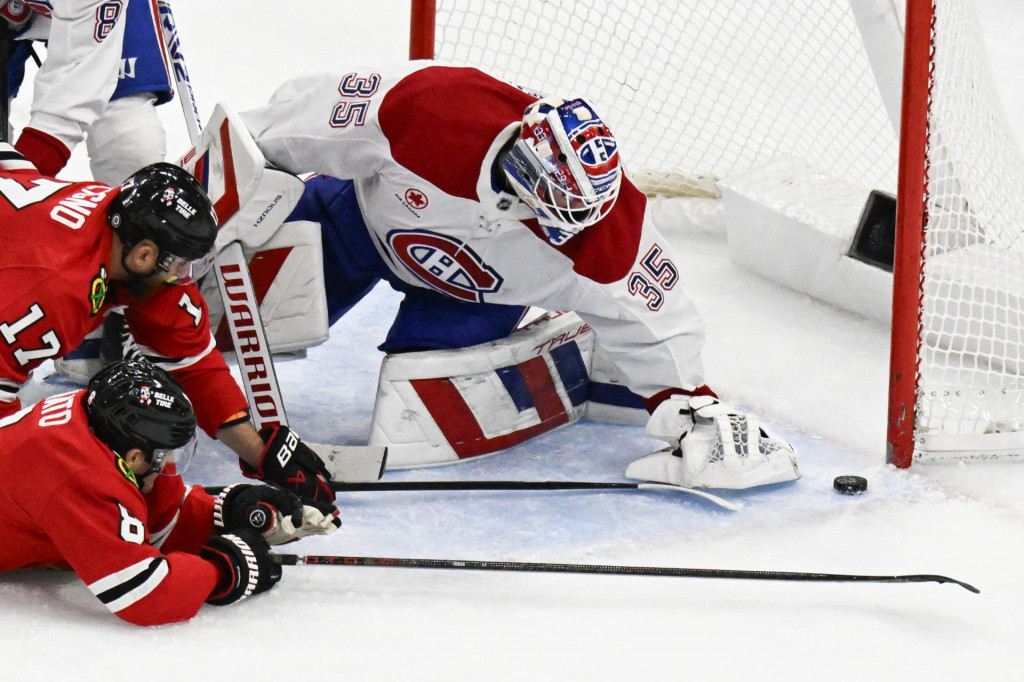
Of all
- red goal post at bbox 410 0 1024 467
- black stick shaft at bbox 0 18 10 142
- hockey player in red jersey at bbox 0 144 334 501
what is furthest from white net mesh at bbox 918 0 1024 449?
black stick shaft at bbox 0 18 10 142

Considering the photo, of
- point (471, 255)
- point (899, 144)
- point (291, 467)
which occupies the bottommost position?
point (291, 467)

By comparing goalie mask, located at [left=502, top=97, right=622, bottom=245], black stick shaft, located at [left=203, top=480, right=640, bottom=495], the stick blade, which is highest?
goalie mask, located at [left=502, top=97, right=622, bottom=245]

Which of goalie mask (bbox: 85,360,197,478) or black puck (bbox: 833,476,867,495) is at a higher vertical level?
goalie mask (bbox: 85,360,197,478)

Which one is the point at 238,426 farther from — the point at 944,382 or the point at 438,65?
the point at 944,382

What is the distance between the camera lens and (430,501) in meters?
3.01

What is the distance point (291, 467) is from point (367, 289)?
80 centimetres

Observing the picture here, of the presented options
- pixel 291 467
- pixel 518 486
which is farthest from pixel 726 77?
pixel 291 467

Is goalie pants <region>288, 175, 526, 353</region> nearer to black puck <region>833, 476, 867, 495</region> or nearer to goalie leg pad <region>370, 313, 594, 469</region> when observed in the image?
goalie leg pad <region>370, 313, 594, 469</region>

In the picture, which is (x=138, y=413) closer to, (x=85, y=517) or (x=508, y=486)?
(x=85, y=517)

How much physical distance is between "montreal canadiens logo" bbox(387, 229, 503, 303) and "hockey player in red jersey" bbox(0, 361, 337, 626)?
3.33ft

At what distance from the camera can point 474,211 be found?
3.08 m

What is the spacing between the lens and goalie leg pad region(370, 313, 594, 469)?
3.16 metres

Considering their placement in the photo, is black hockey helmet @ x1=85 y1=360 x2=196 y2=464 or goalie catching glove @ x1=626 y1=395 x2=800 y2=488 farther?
goalie catching glove @ x1=626 y1=395 x2=800 y2=488

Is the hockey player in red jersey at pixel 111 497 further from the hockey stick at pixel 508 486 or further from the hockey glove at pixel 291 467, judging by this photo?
the hockey stick at pixel 508 486
